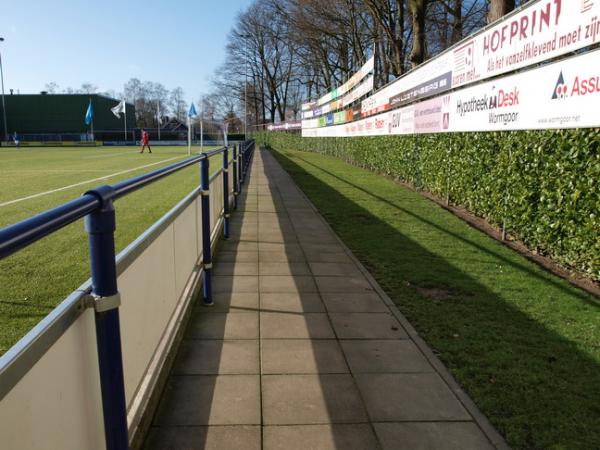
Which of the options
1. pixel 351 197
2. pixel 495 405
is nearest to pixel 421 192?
pixel 351 197

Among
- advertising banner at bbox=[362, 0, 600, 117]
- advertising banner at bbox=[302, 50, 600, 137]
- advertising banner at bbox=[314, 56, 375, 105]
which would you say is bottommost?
advertising banner at bbox=[302, 50, 600, 137]

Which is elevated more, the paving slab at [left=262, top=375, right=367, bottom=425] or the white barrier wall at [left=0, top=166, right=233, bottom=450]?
the white barrier wall at [left=0, top=166, right=233, bottom=450]

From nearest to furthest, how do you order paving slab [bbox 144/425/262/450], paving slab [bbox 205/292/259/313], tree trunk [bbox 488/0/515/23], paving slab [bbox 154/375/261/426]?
paving slab [bbox 144/425/262/450] < paving slab [bbox 154/375/261/426] < paving slab [bbox 205/292/259/313] < tree trunk [bbox 488/0/515/23]

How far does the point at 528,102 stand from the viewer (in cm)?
697

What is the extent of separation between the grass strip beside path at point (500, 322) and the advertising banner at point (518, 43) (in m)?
2.68

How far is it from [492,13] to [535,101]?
472cm

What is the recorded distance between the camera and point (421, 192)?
13.3m

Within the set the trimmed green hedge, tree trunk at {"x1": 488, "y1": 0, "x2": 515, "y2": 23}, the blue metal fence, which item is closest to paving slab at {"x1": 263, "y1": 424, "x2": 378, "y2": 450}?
the blue metal fence

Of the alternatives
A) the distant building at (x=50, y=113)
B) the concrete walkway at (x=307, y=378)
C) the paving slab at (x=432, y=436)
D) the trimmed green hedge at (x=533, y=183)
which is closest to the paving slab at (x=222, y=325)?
the concrete walkway at (x=307, y=378)

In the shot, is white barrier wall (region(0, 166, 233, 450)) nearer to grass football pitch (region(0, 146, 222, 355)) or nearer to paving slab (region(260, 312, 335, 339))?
paving slab (region(260, 312, 335, 339))

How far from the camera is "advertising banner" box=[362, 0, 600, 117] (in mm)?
5820

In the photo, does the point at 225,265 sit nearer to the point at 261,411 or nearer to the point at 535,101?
the point at 261,411

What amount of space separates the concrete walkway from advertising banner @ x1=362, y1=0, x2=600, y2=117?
3747 mm

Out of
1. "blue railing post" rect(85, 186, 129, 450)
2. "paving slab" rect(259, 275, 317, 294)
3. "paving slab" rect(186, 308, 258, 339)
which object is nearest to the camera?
"blue railing post" rect(85, 186, 129, 450)
